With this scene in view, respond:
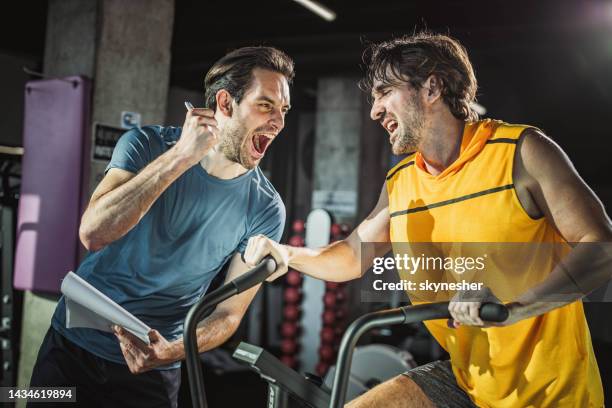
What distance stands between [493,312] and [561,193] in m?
0.53

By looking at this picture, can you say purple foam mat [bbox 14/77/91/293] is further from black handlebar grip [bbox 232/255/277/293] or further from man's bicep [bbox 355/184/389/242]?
black handlebar grip [bbox 232/255/277/293]

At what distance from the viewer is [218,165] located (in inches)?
100.0

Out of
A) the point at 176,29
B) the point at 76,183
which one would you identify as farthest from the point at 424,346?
the point at 76,183

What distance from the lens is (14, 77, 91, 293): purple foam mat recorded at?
3105 mm

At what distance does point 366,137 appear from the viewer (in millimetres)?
8117

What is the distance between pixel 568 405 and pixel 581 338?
21 centimetres

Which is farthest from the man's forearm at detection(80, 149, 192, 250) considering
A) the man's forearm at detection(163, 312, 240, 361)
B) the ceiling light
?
the ceiling light

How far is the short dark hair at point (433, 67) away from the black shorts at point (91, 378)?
148 cm

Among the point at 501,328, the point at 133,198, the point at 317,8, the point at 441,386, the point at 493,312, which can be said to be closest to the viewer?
the point at 493,312

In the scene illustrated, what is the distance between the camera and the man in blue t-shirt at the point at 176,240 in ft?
8.20

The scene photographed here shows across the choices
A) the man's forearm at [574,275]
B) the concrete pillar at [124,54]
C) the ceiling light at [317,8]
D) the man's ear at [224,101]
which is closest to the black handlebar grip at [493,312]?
the man's forearm at [574,275]

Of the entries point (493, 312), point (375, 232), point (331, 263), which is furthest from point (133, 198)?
point (493, 312)

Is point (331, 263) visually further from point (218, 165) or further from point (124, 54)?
point (124, 54)

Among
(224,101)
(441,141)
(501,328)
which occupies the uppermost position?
(224,101)
